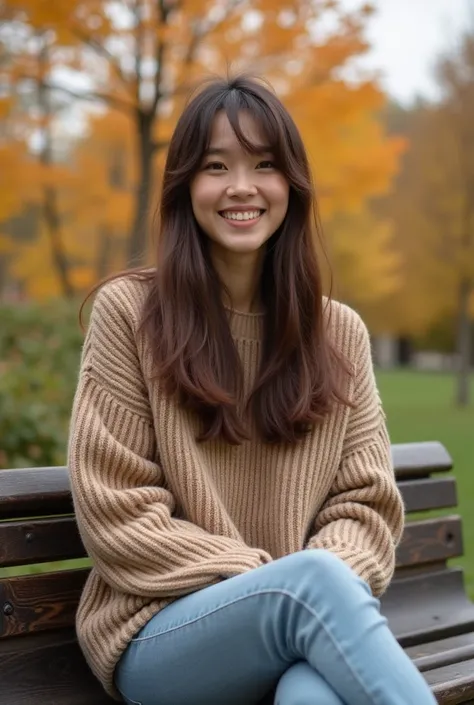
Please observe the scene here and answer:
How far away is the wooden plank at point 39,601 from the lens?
96.4 inches

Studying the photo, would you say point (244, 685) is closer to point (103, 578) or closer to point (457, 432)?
point (103, 578)

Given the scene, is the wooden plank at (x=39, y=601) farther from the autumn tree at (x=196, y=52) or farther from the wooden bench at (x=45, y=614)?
the autumn tree at (x=196, y=52)

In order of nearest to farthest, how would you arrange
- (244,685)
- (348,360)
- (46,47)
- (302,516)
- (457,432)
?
(244,685)
(302,516)
(348,360)
(46,47)
(457,432)

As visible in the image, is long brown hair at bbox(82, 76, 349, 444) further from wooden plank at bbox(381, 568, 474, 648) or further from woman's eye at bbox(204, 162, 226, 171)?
wooden plank at bbox(381, 568, 474, 648)

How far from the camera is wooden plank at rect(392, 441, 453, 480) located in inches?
128

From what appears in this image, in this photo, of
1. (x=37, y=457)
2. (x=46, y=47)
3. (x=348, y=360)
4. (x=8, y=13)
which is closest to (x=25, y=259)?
(x=46, y=47)

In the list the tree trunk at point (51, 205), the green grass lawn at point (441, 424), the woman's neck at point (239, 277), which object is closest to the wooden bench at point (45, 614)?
the woman's neck at point (239, 277)

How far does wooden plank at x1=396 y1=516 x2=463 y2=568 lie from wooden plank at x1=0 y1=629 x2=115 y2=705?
1.08 meters

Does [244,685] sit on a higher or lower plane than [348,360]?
lower

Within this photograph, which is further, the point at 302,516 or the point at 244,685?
the point at 302,516

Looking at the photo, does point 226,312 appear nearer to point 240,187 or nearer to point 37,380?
point 240,187

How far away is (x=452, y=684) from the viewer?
2.55 m

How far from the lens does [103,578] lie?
2430 mm

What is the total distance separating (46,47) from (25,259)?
733 cm
